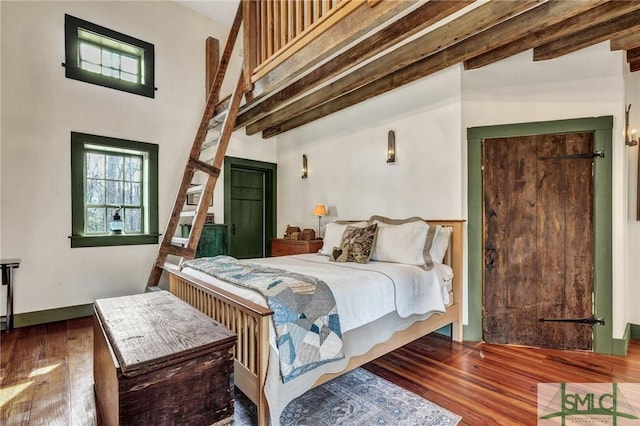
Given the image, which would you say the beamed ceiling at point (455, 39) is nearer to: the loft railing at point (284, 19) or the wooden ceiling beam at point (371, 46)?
the wooden ceiling beam at point (371, 46)

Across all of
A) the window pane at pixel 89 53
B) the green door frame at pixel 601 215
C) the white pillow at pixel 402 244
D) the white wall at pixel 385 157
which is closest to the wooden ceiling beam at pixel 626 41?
the green door frame at pixel 601 215

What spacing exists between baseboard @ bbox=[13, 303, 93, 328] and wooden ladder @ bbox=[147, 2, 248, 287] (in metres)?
0.96

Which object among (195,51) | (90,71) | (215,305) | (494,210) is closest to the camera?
(215,305)

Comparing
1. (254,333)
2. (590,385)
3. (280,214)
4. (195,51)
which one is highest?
(195,51)

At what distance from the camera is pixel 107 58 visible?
416 centimetres

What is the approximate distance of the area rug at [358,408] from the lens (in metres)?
1.91

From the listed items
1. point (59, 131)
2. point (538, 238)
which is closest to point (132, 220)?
point (59, 131)

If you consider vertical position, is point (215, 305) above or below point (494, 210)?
below

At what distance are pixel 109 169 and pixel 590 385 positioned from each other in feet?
17.8

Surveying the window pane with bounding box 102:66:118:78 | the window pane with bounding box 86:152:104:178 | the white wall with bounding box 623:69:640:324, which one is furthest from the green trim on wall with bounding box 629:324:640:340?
the window pane with bounding box 102:66:118:78

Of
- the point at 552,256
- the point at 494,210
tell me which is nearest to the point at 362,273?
the point at 494,210

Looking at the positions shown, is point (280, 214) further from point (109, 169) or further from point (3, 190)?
point (3, 190)

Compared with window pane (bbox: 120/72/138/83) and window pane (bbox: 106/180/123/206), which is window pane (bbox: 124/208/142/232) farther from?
window pane (bbox: 120/72/138/83)

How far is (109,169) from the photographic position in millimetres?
4230
